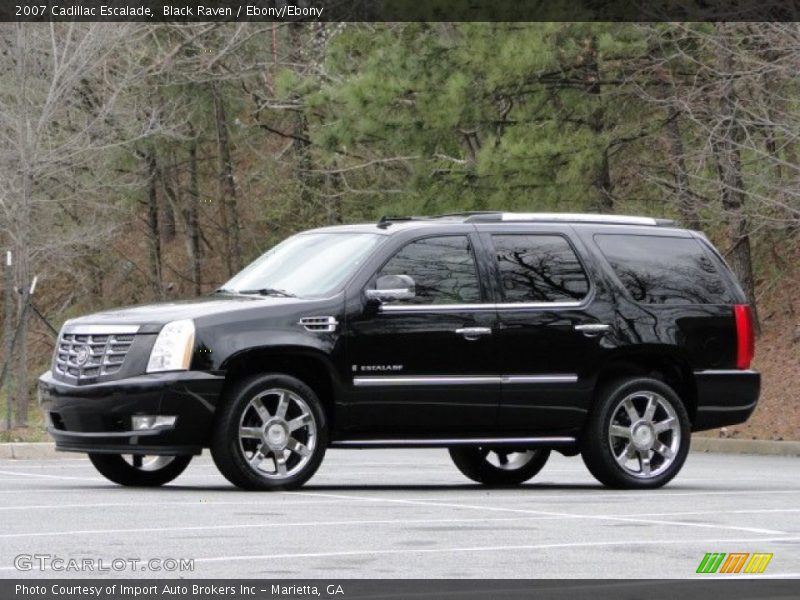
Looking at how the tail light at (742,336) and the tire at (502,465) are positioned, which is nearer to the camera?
Result: the tail light at (742,336)

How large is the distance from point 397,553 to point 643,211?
20.6m

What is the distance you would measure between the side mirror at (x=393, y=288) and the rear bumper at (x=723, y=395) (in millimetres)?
2572

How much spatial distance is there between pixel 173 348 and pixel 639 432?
3.73 meters

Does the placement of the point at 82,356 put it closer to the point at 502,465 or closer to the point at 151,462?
the point at 151,462

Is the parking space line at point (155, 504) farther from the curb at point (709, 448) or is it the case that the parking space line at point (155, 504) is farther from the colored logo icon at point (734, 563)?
the curb at point (709, 448)

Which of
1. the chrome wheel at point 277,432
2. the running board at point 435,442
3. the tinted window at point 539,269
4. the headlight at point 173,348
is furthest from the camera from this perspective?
the tinted window at point 539,269

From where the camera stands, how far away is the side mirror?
13633 mm

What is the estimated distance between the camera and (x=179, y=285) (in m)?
46.4

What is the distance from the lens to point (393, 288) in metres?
13.7

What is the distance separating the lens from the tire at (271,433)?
1321cm

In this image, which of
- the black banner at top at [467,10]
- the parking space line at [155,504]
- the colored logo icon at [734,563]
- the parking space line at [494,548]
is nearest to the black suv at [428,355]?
the parking space line at [155,504]

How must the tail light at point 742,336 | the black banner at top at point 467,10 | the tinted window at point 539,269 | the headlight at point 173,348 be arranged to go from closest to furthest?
the headlight at point 173,348 → the tinted window at point 539,269 → the tail light at point 742,336 → the black banner at top at point 467,10
